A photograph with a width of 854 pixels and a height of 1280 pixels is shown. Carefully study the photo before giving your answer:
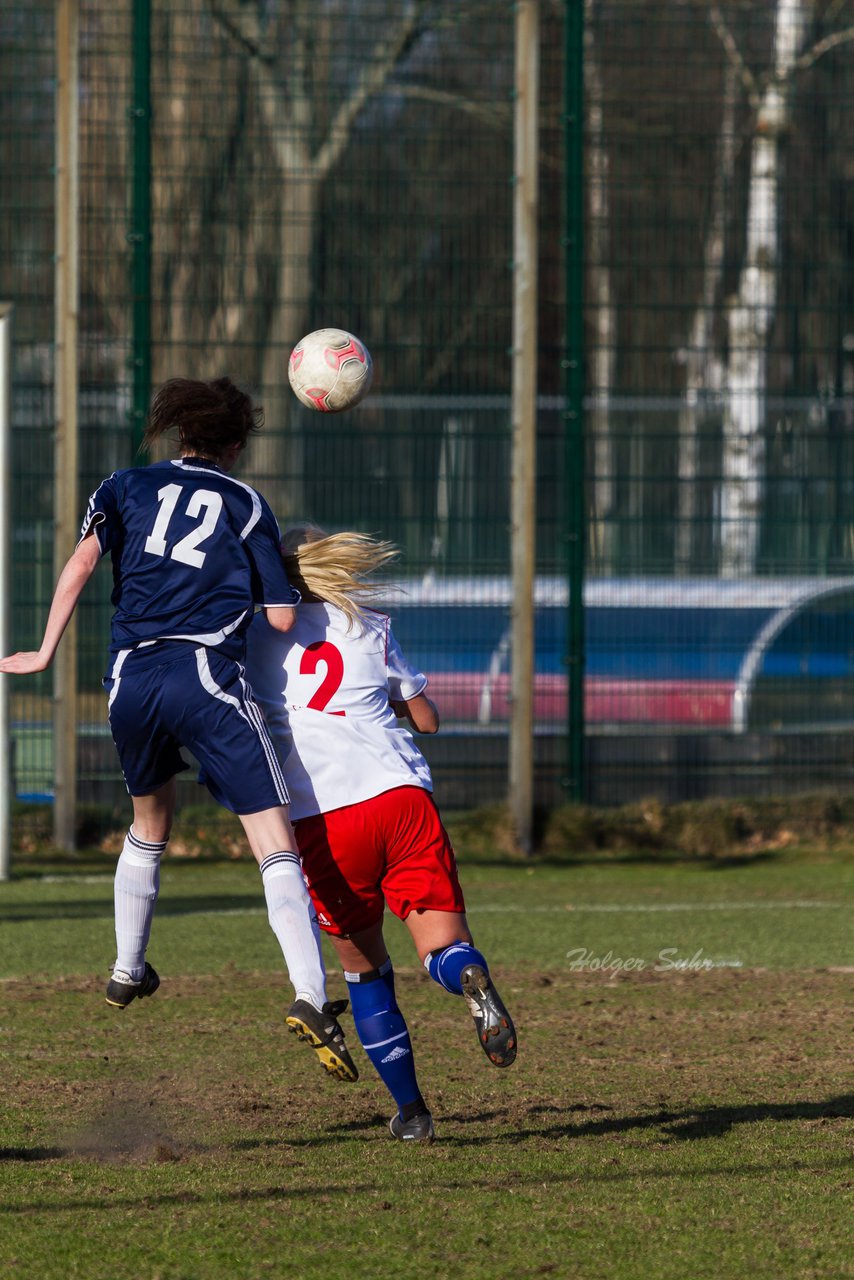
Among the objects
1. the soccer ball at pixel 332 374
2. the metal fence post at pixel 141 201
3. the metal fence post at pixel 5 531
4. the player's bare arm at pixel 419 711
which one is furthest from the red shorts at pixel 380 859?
the metal fence post at pixel 141 201

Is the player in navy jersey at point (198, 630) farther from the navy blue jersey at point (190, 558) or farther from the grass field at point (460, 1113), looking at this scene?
the grass field at point (460, 1113)

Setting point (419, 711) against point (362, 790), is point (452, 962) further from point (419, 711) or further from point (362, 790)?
point (419, 711)

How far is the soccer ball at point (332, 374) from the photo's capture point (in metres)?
5.50

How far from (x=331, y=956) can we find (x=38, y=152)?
5.46m

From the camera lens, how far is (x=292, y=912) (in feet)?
14.9

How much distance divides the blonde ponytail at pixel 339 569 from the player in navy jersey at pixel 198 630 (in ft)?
0.25

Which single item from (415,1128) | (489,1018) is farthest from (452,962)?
(415,1128)

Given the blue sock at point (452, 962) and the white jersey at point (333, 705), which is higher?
the white jersey at point (333, 705)

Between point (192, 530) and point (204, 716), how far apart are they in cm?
49

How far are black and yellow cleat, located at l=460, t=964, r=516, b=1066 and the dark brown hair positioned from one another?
1.61 meters

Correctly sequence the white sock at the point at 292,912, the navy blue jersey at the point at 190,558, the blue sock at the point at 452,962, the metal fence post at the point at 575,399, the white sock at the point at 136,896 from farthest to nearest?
1. the metal fence post at the point at 575,399
2. the white sock at the point at 136,896
3. the navy blue jersey at the point at 190,558
4. the white sock at the point at 292,912
5. the blue sock at the point at 452,962

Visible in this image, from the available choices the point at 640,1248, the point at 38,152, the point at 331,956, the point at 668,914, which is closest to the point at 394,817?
the point at 640,1248

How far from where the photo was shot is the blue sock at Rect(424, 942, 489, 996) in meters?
4.40

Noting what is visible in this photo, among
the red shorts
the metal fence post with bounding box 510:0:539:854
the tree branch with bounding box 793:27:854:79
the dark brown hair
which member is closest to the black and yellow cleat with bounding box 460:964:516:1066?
the red shorts
